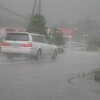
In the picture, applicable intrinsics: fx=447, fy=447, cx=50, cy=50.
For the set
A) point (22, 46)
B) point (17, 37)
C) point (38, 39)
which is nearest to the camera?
point (22, 46)

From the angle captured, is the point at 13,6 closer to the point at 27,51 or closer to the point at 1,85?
the point at 27,51

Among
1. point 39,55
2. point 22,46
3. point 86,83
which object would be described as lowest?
point 39,55

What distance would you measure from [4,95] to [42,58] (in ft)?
51.4

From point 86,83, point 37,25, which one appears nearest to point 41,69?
point 86,83

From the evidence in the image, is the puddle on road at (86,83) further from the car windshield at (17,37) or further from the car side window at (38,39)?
the car side window at (38,39)

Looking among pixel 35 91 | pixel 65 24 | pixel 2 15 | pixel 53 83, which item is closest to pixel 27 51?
pixel 53 83

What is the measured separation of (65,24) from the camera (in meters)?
92.4

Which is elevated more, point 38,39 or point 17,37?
point 17,37

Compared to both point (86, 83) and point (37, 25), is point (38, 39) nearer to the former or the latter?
point (86, 83)

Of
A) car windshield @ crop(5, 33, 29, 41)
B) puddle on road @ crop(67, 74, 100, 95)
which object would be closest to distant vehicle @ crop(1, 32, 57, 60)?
car windshield @ crop(5, 33, 29, 41)

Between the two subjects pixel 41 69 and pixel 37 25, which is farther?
pixel 37 25

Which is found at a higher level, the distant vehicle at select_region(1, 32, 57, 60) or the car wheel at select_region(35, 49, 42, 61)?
the distant vehicle at select_region(1, 32, 57, 60)

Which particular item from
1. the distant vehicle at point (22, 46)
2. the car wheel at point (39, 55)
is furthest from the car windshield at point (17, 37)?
the car wheel at point (39, 55)

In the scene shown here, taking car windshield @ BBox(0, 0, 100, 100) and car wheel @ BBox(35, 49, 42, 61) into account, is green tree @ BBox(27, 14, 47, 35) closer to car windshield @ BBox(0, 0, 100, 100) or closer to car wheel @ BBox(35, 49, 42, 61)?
car windshield @ BBox(0, 0, 100, 100)
